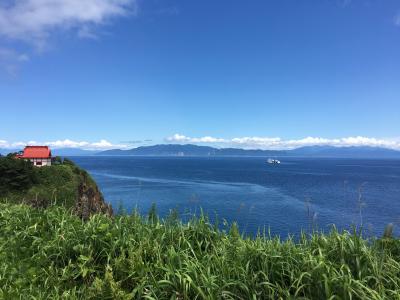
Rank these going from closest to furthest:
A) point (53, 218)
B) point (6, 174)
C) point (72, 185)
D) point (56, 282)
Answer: point (56, 282)
point (53, 218)
point (6, 174)
point (72, 185)

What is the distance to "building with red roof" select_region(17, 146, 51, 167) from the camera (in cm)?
6009

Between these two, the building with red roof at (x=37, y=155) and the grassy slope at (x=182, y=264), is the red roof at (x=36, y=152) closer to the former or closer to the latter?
the building with red roof at (x=37, y=155)

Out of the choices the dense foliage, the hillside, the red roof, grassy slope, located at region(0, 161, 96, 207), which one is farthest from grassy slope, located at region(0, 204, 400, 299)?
the red roof

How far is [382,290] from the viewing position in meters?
3.69

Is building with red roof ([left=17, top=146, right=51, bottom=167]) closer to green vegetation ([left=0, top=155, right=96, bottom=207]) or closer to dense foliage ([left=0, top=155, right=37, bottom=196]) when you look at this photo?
green vegetation ([left=0, top=155, right=96, bottom=207])

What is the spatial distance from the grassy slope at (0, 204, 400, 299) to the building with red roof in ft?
194

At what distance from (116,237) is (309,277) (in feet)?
10.9

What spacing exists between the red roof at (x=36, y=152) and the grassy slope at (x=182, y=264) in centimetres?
6003

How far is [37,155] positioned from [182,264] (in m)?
63.8

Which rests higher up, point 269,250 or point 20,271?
point 269,250

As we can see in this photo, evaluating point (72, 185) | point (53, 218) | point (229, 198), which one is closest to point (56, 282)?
point (53, 218)

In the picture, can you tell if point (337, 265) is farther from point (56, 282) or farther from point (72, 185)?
point (72, 185)

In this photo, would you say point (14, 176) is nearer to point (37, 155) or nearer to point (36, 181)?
point (36, 181)

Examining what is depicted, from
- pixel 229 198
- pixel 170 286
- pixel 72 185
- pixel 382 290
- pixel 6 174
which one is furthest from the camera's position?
pixel 229 198
